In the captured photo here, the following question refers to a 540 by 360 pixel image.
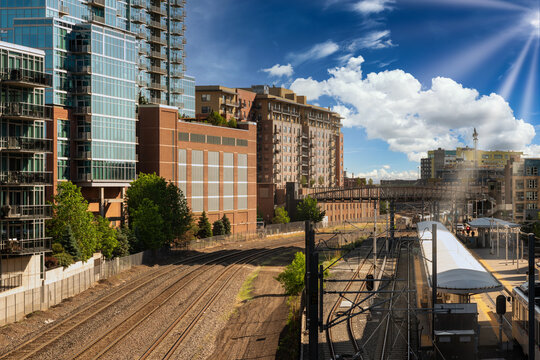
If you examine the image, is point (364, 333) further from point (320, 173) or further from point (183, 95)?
point (320, 173)

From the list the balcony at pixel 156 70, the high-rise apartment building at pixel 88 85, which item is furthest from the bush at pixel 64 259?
the balcony at pixel 156 70

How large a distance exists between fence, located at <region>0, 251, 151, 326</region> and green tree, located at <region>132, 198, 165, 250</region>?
6144 mm

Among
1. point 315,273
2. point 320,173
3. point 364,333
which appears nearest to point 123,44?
point 364,333

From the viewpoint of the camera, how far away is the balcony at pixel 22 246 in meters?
37.0

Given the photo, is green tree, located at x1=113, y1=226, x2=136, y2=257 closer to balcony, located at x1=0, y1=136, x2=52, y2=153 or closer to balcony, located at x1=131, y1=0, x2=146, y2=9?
balcony, located at x1=0, y1=136, x2=52, y2=153

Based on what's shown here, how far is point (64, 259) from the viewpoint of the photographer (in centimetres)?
4125

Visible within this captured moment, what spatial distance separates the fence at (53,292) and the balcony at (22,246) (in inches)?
121

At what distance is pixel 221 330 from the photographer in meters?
31.7

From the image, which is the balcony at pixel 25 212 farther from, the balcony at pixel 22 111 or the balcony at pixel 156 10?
the balcony at pixel 156 10

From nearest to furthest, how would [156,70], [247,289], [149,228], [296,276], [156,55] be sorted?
[296,276] < [247,289] < [149,228] < [156,70] < [156,55]

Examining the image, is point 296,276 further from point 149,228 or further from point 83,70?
point 83,70

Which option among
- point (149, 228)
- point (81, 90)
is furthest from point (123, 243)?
point (81, 90)

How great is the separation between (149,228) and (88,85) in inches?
763

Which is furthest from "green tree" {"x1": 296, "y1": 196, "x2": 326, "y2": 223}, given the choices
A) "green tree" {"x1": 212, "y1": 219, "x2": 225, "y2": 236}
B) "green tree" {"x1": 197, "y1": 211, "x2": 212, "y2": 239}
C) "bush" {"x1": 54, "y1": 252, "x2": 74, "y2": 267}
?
"bush" {"x1": 54, "y1": 252, "x2": 74, "y2": 267}
